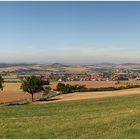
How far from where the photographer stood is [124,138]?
46.2 feet

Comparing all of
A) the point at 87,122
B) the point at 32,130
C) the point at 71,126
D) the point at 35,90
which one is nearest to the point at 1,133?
the point at 32,130

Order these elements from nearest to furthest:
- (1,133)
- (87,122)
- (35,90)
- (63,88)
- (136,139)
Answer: (136,139)
(1,133)
(87,122)
(35,90)
(63,88)

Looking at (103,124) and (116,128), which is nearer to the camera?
(116,128)

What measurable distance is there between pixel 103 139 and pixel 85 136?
1.23 metres

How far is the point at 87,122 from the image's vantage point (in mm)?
18516

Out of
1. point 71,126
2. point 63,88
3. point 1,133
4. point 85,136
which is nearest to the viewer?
point 85,136

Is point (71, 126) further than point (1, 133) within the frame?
Yes

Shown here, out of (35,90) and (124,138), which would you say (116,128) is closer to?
(124,138)

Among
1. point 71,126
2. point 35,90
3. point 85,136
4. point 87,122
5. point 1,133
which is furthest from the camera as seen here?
point 35,90

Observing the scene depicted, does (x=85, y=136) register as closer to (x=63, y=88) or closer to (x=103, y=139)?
(x=103, y=139)

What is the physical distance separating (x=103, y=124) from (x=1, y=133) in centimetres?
513

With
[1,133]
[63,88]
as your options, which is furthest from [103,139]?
[63,88]

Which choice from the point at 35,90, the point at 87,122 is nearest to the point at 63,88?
the point at 35,90

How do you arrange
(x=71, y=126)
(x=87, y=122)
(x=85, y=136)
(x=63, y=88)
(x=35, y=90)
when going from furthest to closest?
(x=63, y=88) < (x=35, y=90) < (x=87, y=122) < (x=71, y=126) < (x=85, y=136)
